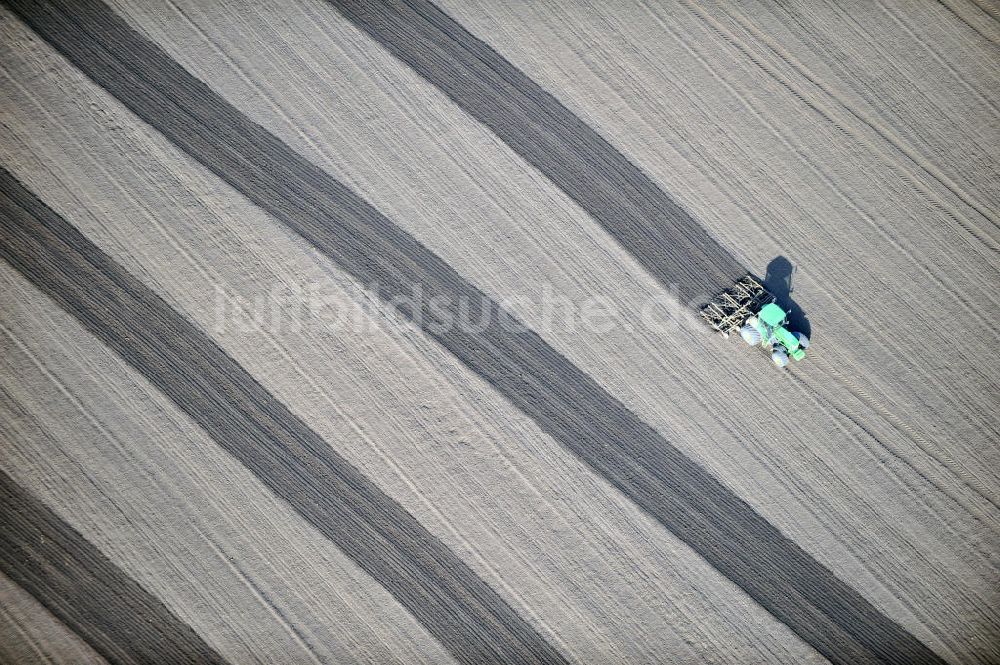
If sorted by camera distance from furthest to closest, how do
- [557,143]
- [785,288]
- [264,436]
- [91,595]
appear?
[557,143], [785,288], [264,436], [91,595]

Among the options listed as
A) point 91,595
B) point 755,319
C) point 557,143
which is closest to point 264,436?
point 91,595

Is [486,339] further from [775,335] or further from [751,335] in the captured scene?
[775,335]

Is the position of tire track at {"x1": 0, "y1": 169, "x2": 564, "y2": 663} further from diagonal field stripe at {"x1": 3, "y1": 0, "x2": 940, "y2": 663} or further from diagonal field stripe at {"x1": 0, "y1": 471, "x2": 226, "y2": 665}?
diagonal field stripe at {"x1": 0, "y1": 471, "x2": 226, "y2": 665}

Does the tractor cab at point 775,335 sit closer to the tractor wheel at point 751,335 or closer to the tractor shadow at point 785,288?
the tractor wheel at point 751,335

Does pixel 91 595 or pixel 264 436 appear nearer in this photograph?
pixel 91 595

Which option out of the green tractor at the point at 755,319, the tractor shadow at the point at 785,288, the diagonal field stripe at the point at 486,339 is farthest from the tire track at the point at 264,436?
the tractor shadow at the point at 785,288

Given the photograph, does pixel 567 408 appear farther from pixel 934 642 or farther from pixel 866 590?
pixel 934 642

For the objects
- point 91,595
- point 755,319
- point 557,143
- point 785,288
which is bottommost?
point 91,595
